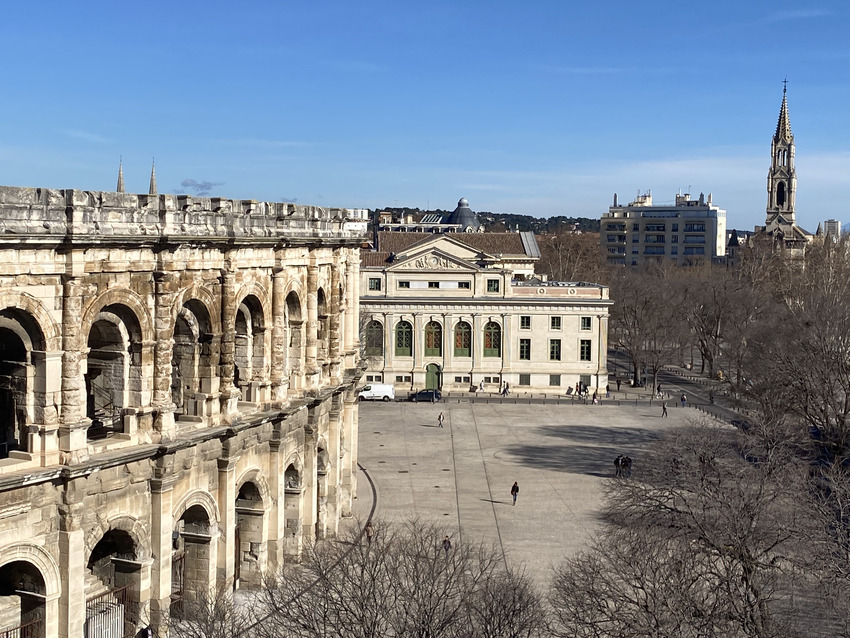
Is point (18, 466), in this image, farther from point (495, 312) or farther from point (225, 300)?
point (495, 312)

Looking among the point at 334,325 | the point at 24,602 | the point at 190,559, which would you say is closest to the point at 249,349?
the point at 334,325

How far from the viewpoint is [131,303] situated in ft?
99.2

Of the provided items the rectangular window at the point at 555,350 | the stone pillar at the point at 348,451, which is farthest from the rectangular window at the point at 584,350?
the stone pillar at the point at 348,451

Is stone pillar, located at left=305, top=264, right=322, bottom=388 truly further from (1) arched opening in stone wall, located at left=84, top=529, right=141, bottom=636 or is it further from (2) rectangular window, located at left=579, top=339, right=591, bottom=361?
(2) rectangular window, located at left=579, top=339, right=591, bottom=361

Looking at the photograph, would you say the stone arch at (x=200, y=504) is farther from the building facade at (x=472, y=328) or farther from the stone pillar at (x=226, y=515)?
the building facade at (x=472, y=328)

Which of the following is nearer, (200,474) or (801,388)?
(200,474)

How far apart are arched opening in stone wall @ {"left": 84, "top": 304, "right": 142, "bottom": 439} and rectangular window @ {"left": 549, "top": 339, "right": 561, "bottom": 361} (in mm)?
54021

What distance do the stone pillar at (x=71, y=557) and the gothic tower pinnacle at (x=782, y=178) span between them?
5885 inches

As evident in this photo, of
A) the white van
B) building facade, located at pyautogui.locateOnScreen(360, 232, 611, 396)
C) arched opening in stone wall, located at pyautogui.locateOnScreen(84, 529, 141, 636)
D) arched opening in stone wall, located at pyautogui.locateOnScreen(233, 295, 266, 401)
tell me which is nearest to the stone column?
arched opening in stone wall, located at pyautogui.locateOnScreen(233, 295, 266, 401)

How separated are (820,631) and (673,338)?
61583mm

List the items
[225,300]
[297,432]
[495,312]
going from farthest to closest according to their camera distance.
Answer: [495,312] < [297,432] < [225,300]

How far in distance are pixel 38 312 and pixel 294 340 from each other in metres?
15.4

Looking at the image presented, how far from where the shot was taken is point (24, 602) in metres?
27.6

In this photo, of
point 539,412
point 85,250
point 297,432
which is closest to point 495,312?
point 539,412
